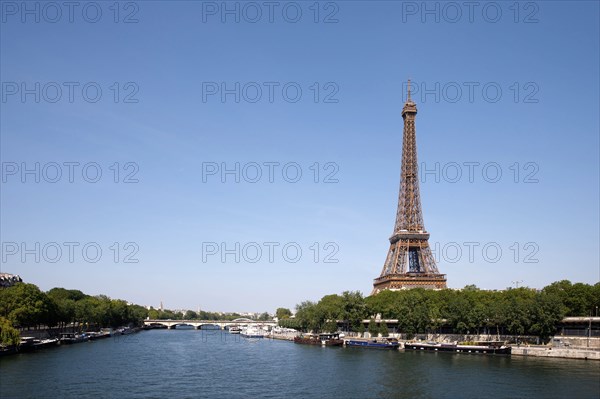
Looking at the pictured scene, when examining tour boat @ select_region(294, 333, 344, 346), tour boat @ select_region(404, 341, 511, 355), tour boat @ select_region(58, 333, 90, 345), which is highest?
tour boat @ select_region(404, 341, 511, 355)

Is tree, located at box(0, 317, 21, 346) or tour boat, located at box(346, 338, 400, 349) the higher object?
tree, located at box(0, 317, 21, 346)

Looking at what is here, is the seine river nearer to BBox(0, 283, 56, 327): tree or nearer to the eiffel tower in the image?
BBox(0, 283, 56, 327): tree

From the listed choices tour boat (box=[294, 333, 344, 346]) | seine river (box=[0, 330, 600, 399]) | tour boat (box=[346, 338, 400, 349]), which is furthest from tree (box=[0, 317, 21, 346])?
tour boat (box=[346, 338, 400, 349])

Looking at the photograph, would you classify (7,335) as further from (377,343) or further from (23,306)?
(377,343)

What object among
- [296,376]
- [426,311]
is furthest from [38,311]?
[426,311]

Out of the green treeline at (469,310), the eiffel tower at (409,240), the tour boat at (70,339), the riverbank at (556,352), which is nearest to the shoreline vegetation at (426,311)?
the green treeline at (469,310)

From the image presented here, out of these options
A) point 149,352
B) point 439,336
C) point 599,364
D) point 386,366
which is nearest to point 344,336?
point 439,336
